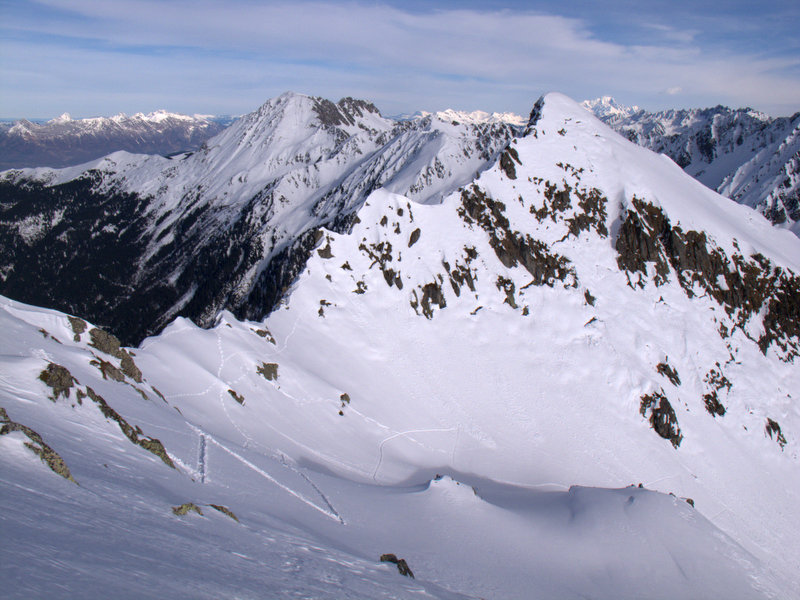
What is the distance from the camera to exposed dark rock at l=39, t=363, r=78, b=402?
1742 cm

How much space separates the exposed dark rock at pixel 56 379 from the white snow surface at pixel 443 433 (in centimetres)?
41

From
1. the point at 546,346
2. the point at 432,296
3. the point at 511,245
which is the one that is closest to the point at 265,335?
the point at 432,296

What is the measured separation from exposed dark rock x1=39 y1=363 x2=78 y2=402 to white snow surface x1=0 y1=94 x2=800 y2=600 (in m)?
0.41

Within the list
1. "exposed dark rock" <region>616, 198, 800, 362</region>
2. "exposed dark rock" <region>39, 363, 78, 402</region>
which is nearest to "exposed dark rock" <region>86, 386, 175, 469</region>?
"exposed dark rock" <region>39, 363, 78, 402</region>

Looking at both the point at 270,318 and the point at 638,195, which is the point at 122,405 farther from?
the point at 638,195

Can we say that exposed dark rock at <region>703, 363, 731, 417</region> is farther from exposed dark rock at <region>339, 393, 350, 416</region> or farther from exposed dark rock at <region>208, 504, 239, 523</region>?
exposed dark rock at <region>208, 504, 239, 523</region>

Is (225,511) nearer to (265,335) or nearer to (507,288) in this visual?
(265,335)

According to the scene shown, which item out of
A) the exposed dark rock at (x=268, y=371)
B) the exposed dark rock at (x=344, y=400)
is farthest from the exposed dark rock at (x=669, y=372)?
the exposed dark rock at (x=268, y=371)

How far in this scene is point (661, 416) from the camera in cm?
5725

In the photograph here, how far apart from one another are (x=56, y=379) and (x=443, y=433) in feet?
125

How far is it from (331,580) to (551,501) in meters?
29.3

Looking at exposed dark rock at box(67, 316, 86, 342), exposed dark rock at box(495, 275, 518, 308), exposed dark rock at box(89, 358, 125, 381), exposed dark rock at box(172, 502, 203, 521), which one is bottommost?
exposed dark rock at box(89, 358, 125, 381)

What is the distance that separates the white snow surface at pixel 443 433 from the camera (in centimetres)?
1187

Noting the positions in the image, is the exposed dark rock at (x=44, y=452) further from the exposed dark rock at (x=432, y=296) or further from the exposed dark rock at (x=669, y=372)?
the exposed dark rock at (x=669, y=372)
